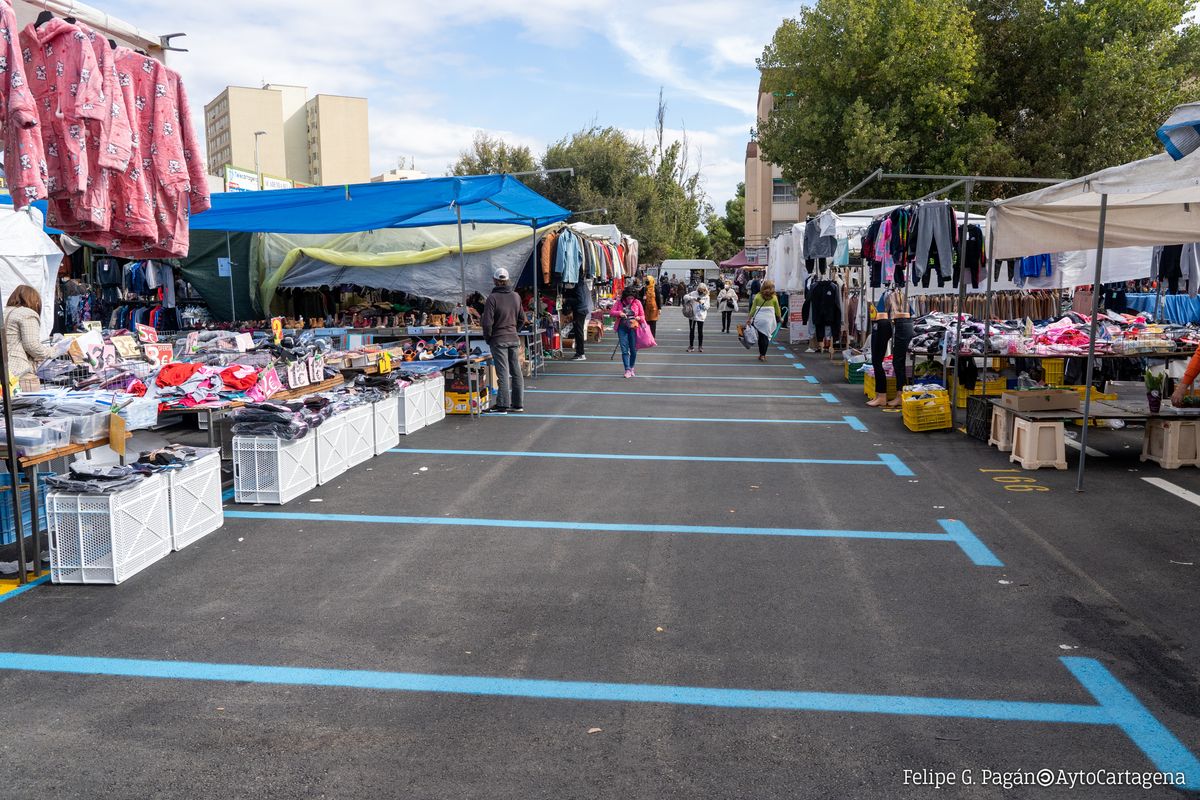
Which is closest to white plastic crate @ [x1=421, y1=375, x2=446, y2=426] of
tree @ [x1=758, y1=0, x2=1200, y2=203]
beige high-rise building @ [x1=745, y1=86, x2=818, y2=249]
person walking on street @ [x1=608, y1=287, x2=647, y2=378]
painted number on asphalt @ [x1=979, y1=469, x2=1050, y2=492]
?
person walking on street @ [x1=608, y1=287, x2=647, y2=378]

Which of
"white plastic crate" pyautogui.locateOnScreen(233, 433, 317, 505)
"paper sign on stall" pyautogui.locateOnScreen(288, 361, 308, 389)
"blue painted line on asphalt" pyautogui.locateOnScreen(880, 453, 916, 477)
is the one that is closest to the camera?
"white plastic crate" pyautogui.locateOnScreen(233, 433, 317, 505)

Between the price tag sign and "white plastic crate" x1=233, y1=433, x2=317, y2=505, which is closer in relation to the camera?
the price tag sign

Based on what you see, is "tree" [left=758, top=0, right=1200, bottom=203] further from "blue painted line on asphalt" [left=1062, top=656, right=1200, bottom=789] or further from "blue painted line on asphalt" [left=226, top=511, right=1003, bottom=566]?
"blue painted line on asphalt" [left=1062, top=656, right=1200, bottom=789]

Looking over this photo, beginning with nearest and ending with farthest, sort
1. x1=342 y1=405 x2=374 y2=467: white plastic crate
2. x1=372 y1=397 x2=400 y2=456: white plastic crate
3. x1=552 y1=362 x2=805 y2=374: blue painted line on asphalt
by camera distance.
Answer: x1=342 y1=405 x2=374 y2=467: white plastic crate
x1=372 y1=397 x2=400 y2=456: white plastic crate
x1=552 y1=362 x2=805 y2=374: blue painted line on asphalt

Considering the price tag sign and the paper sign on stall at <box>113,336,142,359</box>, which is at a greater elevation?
the paper sign on stall at <box>113,336,142,359</box>

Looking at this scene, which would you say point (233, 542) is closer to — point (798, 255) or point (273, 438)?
point (273, 438)

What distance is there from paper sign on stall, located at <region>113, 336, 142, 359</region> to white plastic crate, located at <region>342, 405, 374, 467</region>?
4.07 metres

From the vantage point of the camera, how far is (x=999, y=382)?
39.3 ft

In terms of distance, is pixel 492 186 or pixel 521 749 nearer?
pixel 521 749

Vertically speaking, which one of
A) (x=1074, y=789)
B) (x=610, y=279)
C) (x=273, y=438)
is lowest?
(x=1074, y=789)

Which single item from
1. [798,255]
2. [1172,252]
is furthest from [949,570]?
[798,255]

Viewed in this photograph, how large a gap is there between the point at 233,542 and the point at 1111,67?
24.5 metres

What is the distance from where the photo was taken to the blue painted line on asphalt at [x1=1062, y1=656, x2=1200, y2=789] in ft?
10.7

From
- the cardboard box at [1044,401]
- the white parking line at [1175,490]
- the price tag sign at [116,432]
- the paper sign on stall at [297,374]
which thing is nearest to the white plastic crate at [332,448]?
the paper sign on stall at [297,374]
